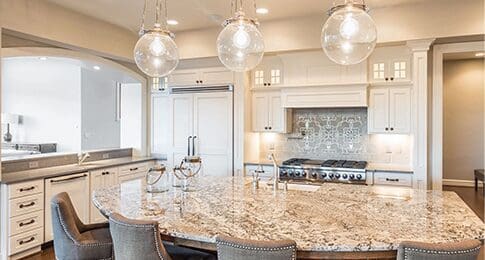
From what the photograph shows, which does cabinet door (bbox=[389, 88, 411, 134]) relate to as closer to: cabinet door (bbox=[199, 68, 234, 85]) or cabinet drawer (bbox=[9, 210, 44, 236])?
cabinet door (bbox=[199, 68, 234, 85])

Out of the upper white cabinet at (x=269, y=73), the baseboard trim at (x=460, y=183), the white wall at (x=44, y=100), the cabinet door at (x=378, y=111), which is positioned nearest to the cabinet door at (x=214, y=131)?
the upper white cabinet at (x=269, y=73)

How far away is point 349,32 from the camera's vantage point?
8.59 ft

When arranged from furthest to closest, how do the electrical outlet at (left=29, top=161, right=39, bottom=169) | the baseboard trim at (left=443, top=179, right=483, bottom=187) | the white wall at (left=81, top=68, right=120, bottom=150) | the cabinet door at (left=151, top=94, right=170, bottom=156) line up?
the white wall at (left=81, top=68, right=120, bottom=150), the baseboard trim at (left=443, top=179, right=483, bottom=187), the cabinet door at (left=151, top=94, right=170, bottom=156), the electrical outlet at (left=29, top=161, right=39, bottom=169)

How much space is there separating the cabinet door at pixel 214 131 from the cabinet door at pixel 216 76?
191 millimetres

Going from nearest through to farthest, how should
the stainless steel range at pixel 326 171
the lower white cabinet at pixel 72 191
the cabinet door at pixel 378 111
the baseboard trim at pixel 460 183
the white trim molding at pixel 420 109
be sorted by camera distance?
the lower white cabinet at pixel 72 191 → the white trim molding at pixel 420 109 → the stainless steel range at pixel 326 171 → the cabinet door at pixel 378 111 → the baseboard trim at pixel 460 183

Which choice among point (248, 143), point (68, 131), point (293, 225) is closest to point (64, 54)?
point (248, 143)

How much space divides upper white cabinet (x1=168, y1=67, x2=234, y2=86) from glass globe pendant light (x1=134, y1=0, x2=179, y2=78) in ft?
6.96

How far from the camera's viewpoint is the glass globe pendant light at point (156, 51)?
3.27m

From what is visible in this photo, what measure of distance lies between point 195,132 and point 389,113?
2.91 metres

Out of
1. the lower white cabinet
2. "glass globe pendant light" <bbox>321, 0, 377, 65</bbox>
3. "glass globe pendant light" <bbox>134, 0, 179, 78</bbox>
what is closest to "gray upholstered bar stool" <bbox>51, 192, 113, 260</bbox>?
"glass globe pendant light" <bbox>134, 0, 179, 78</bbox>

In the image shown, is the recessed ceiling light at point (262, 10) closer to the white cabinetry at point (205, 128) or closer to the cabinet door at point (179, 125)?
the white cabinetry at point (205, 128)

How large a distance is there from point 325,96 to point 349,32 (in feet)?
8.23

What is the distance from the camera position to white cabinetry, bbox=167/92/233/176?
18.2ft

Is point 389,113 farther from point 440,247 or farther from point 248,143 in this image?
point 440,247
